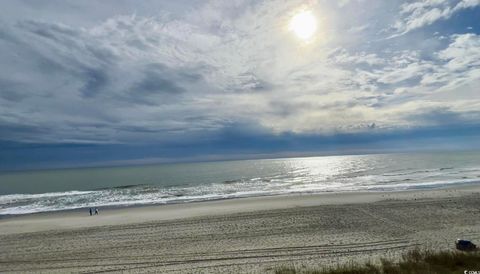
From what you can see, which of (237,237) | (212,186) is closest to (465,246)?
(237,237)

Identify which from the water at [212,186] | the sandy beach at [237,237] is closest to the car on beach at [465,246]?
the sandy beach at [237,237]

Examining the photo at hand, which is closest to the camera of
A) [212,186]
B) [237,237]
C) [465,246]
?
[465,246]

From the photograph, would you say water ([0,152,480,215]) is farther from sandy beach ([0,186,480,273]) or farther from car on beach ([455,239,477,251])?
car on beach ([455,239,477,251])

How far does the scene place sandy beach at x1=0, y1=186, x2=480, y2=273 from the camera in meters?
12.1

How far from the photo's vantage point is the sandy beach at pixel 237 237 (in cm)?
1206

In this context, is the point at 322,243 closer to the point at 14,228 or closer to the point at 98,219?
the point at 98,219

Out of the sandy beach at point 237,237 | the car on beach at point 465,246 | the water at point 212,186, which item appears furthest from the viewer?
the water at point 212,186

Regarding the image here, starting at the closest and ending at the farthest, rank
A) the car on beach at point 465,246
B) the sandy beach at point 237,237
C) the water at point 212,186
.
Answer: the car on beach at point 465,246 → the sandy beach at point 237,237 → the water at point 212,186

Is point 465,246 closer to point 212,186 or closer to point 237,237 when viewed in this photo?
point 237,237

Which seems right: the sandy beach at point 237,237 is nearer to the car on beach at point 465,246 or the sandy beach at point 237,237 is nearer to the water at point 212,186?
the car on beach at point 465,246

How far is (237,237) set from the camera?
51.7ft

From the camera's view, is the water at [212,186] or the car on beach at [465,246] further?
the water at [212,186]

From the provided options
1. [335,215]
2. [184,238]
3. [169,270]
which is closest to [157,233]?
[184,238]

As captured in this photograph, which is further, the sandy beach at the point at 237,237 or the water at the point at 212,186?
the water at the point at 212,186
